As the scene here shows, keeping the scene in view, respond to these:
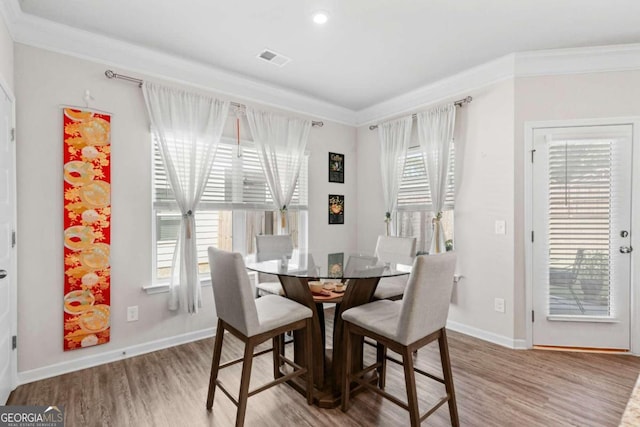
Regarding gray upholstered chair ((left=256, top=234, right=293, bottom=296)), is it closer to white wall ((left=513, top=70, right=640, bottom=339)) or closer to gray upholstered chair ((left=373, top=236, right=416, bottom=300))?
gray upholstered chair ((left=373, top=236, right=416, bottom=300))

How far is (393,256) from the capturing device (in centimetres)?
297

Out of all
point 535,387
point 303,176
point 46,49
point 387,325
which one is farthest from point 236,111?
point 535,387

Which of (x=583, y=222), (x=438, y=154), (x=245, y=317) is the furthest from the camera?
(x=438, y=154)

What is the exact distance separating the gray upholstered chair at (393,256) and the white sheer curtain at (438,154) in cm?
58

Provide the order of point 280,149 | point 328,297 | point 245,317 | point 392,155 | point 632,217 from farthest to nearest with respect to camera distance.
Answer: point 392,155 → point 280,149 → point 632,217 → point 328,297 → point 245,317

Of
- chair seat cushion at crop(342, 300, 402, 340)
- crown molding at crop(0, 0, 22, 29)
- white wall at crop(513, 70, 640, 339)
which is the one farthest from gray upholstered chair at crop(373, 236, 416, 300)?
crown molding at crop(0, 0, 22, 29)

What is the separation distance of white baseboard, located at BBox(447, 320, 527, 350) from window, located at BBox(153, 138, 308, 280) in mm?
2266

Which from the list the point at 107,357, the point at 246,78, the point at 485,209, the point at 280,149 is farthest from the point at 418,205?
the point at 107,357

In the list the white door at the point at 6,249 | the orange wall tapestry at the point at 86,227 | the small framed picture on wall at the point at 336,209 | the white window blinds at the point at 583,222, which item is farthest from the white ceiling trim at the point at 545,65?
the white door at the point at 6,249

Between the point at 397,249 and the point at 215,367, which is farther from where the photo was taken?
the point at 397,249

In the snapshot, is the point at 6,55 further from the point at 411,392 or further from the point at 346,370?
the point at 411,392

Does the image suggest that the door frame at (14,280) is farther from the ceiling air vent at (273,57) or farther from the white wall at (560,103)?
the white wall at (560,103)

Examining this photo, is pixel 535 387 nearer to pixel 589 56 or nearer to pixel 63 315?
pixel 589 56

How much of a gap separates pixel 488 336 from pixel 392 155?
2.24m
